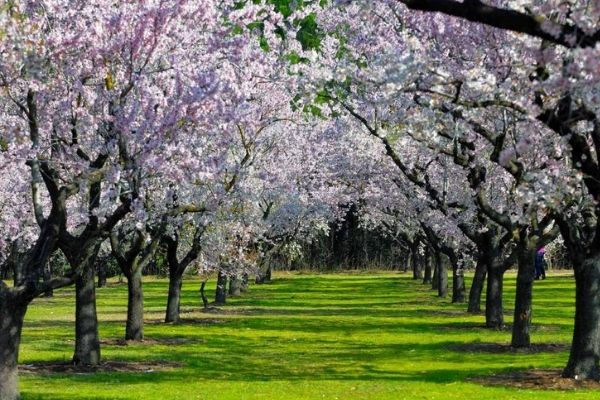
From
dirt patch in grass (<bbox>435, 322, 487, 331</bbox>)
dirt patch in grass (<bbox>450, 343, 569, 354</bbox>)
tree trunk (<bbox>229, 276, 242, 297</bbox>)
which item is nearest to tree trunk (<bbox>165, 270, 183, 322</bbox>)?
dirt patch in grass (<bbox>435, 322, 487, 331</bbox>)

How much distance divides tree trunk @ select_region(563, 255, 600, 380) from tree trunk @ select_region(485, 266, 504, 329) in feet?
42.0

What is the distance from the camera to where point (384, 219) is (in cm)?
5834

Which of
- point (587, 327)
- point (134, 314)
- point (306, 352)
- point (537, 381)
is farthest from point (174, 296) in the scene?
point (587, 327)

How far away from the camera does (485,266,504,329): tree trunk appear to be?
3225 centimetres

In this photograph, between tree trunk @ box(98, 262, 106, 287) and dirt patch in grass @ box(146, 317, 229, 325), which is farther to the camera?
tree trunk @ box(98, 262, 106, 287)

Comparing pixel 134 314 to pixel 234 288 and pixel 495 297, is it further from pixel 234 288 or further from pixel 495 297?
pixel 234 288

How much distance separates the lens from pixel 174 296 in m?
36.2

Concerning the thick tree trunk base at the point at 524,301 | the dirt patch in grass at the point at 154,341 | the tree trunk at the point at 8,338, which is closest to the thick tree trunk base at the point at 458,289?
the dirt patch in grass at the point at 154,341

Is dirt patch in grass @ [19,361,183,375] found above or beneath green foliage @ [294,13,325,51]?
beneath

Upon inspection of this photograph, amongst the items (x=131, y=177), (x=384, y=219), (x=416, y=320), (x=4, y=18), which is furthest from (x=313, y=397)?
(x=384, y=219)

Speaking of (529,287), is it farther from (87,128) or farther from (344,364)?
(87,128)

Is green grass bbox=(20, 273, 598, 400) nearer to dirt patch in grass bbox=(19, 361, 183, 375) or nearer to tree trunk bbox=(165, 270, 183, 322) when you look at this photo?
dirt patch in grass bbox=(19, 361, 183, 375)

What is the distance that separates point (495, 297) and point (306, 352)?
9.19 m

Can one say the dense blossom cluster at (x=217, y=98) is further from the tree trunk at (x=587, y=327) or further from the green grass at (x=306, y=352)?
the green grass at (x=306, y=352)
